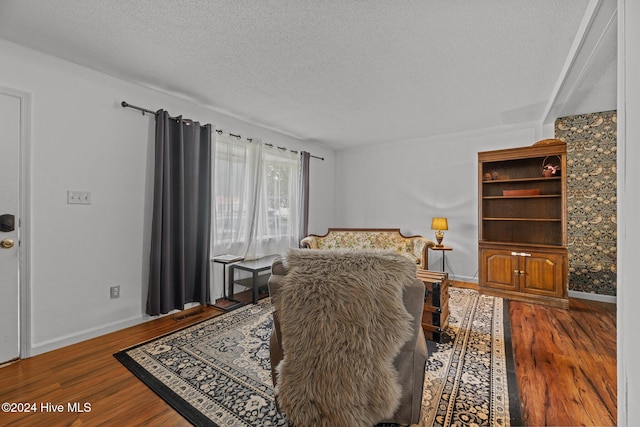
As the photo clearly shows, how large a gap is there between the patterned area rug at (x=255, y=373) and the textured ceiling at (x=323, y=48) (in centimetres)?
238

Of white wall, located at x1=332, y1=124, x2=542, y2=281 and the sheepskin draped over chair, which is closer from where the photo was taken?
the sheepskin draped over chair

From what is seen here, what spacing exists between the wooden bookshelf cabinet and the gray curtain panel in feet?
11.6

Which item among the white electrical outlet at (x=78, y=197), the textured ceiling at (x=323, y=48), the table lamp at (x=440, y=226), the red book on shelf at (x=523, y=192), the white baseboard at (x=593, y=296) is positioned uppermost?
the textured ceiling at (x=323, y=48)

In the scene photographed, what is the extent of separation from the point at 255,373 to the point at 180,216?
1807 mm

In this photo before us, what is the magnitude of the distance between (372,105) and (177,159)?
7.51ft

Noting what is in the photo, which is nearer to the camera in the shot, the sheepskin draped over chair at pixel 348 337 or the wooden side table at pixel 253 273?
the sheepskin draped over chair at pixel 348 337

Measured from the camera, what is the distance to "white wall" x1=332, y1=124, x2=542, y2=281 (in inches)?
173

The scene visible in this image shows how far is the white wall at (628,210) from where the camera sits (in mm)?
1019

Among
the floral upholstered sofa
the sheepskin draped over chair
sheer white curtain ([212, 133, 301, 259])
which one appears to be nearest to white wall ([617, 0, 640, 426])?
the sheepskin draped over chair

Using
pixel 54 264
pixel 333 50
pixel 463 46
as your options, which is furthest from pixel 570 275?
pixel 54 264

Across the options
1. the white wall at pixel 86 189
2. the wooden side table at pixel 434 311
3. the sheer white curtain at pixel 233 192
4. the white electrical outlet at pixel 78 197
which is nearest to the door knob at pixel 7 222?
the white wall at pixel 86 189

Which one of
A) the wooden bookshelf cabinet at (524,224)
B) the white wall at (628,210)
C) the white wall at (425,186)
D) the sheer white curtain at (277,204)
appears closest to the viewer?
the white wall at (628,210)

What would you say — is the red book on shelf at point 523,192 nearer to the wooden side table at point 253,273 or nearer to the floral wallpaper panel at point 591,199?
the floral wallpaper panel at point 591,199

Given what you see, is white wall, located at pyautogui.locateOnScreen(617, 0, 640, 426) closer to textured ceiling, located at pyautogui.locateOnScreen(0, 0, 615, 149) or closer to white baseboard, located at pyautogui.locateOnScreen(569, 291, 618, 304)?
textured ceiling, located at pyautogui.locateOnScreen(0, 0, 615, 149)
